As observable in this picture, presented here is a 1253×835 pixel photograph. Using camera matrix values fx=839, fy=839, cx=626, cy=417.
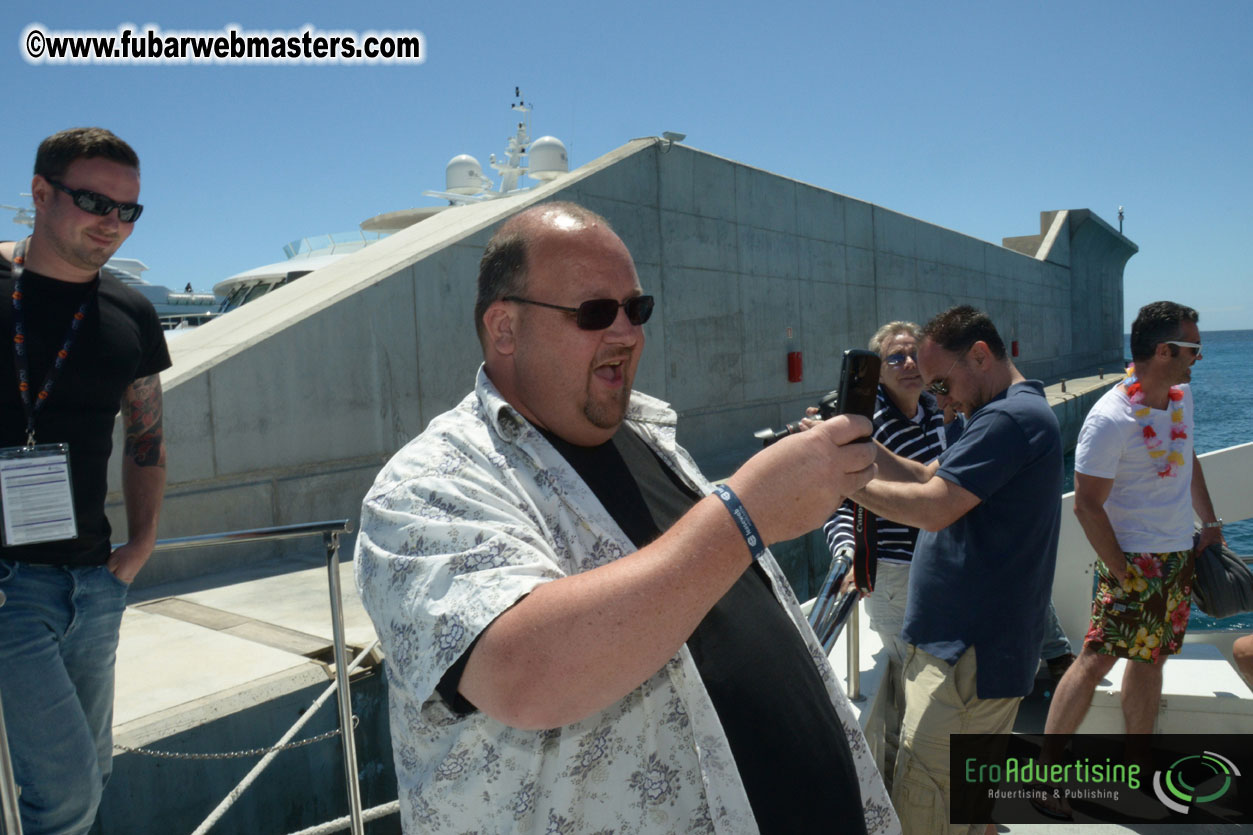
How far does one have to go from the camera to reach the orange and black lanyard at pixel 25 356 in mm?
2107

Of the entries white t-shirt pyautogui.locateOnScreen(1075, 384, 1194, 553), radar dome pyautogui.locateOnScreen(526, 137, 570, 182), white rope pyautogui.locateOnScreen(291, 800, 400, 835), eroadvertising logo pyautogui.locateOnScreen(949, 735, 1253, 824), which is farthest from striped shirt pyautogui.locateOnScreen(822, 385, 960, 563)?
radar dome pyautogui.locateOnScreen(526, 137, 570, 182)

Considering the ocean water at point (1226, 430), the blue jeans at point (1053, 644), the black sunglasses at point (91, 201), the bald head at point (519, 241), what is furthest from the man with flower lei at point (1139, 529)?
the black sunglasses at point (91, 201)

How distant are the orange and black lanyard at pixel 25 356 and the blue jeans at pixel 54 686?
38 centimetres

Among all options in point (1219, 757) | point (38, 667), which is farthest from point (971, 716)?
point (38, 667)

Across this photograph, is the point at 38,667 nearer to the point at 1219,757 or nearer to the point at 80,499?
the point at 80,499

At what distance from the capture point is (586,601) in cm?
94

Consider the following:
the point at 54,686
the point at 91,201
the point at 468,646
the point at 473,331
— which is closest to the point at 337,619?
the point at 54,686

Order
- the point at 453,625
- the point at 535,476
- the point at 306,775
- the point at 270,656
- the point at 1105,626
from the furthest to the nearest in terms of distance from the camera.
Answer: the point at 270,656
the point at 306,775
the point at 1105,626
the point at 535,476
the point at 453,625

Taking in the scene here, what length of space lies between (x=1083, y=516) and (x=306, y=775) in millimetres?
3424

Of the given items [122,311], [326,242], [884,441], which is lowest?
[884,441]

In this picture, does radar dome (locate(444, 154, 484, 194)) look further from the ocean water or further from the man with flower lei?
the man with flower lei

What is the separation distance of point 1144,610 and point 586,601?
10.0ft

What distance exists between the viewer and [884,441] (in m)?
3.91

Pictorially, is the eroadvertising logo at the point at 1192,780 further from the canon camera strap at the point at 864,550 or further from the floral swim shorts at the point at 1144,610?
the canon camera strap at the point at 864,550
